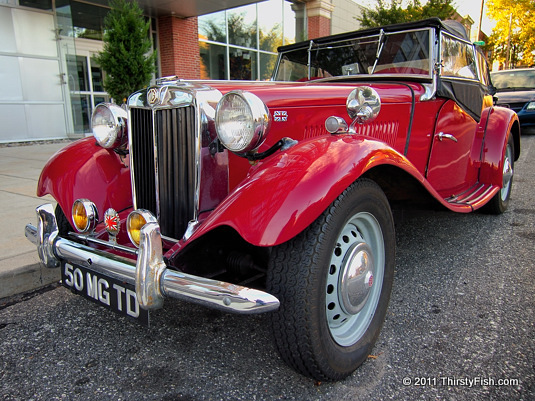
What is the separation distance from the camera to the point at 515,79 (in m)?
11.9

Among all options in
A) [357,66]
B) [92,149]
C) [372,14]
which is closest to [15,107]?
[92,149]

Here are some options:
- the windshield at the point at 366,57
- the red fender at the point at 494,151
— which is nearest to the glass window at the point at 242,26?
the windshield at the point at 366,57

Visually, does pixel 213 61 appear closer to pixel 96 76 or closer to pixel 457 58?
pixel 96 76

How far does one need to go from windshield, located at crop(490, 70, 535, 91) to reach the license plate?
503 inches

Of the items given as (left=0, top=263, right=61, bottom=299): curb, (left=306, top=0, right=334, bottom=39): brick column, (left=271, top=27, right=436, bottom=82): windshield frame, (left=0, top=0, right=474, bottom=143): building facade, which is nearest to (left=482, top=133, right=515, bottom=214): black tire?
(left=271, top=27, right=436, bottom=82): windshield frame

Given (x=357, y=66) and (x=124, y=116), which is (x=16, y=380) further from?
(x=357, y=66)

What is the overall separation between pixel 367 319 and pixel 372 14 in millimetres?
13533

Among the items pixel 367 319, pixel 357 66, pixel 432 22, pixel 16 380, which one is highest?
pixel 432 22

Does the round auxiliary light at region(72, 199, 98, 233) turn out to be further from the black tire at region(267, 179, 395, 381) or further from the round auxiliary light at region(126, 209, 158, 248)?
the black tire at region(267, 179, 395, 381)

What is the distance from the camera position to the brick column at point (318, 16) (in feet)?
46.5

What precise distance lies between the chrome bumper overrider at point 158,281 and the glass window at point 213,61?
1049 centimetres

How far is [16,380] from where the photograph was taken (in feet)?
5.94

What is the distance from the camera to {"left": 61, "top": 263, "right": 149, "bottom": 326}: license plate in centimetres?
170

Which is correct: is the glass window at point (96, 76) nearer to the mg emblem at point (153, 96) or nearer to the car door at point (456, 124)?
the car door at point (456, 124)
